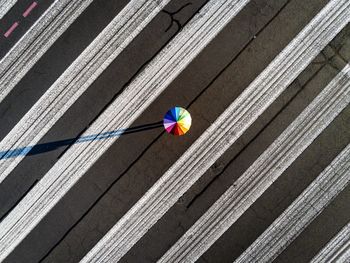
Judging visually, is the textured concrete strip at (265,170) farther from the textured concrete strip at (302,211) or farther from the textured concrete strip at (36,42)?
the textured concrete strip at (36,42)

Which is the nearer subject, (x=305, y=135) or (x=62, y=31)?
(x=305, y=135)

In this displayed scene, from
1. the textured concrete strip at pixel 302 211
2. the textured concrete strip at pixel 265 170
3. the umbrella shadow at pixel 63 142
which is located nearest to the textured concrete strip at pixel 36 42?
the umbrella shadow at pixel 63 142

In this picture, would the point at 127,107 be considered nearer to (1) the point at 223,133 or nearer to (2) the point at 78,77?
(2) the point at 78,77

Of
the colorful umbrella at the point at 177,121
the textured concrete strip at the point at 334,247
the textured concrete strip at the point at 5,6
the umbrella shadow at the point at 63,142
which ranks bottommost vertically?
the umbrella shadow at the point at 63,142

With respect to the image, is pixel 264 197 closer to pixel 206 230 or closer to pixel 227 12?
pixel 206 230

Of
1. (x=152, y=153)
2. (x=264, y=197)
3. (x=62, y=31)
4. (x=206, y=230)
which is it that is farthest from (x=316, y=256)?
(x=62, y=31)

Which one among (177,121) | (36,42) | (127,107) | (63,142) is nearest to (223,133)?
(177,121)
